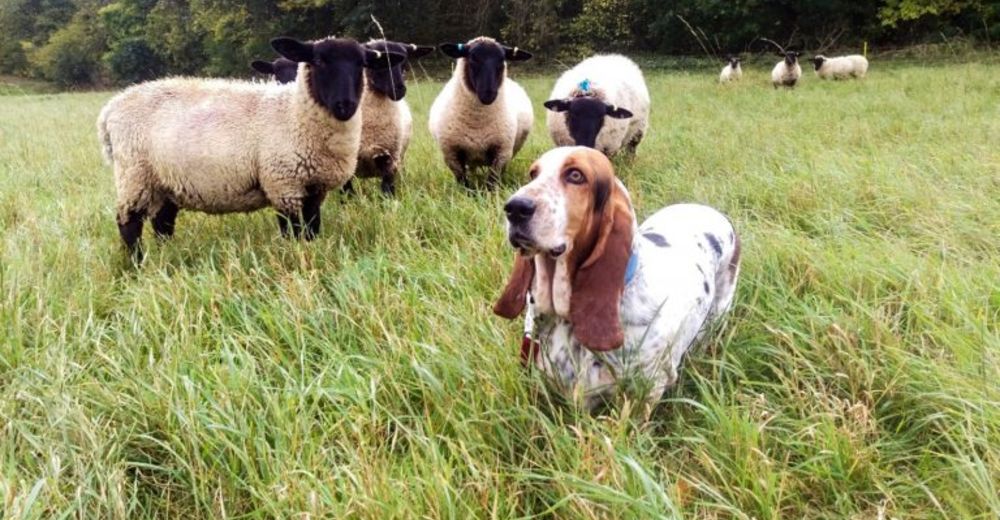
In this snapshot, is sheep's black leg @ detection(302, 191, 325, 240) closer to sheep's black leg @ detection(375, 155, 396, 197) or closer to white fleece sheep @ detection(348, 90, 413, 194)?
white fleece sheep @ detection(348, 90, 413, 194)

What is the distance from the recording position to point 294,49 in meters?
4.38

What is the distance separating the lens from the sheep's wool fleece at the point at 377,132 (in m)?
5.88

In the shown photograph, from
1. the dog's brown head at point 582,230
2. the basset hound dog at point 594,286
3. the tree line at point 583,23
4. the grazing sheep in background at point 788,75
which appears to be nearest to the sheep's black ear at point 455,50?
the basset hound dog at point 594,286

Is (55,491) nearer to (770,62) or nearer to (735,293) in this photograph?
(735,293)

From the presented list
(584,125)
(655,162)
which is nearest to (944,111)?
(655,162)

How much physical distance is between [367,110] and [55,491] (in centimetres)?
463

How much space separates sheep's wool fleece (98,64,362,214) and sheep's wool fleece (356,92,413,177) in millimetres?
1346

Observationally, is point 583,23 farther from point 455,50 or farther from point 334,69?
point 334,69

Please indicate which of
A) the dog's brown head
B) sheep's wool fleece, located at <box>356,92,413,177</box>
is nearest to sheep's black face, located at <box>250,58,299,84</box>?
sheep's wool fleece, located at <box>356,92,413,177</box>

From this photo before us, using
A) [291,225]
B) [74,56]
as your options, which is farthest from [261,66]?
[74,56]

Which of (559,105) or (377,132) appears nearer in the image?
(377,132)

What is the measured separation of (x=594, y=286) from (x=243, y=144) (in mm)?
3116

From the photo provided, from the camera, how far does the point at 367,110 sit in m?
5.93

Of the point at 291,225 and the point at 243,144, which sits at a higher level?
the point at 243,144
